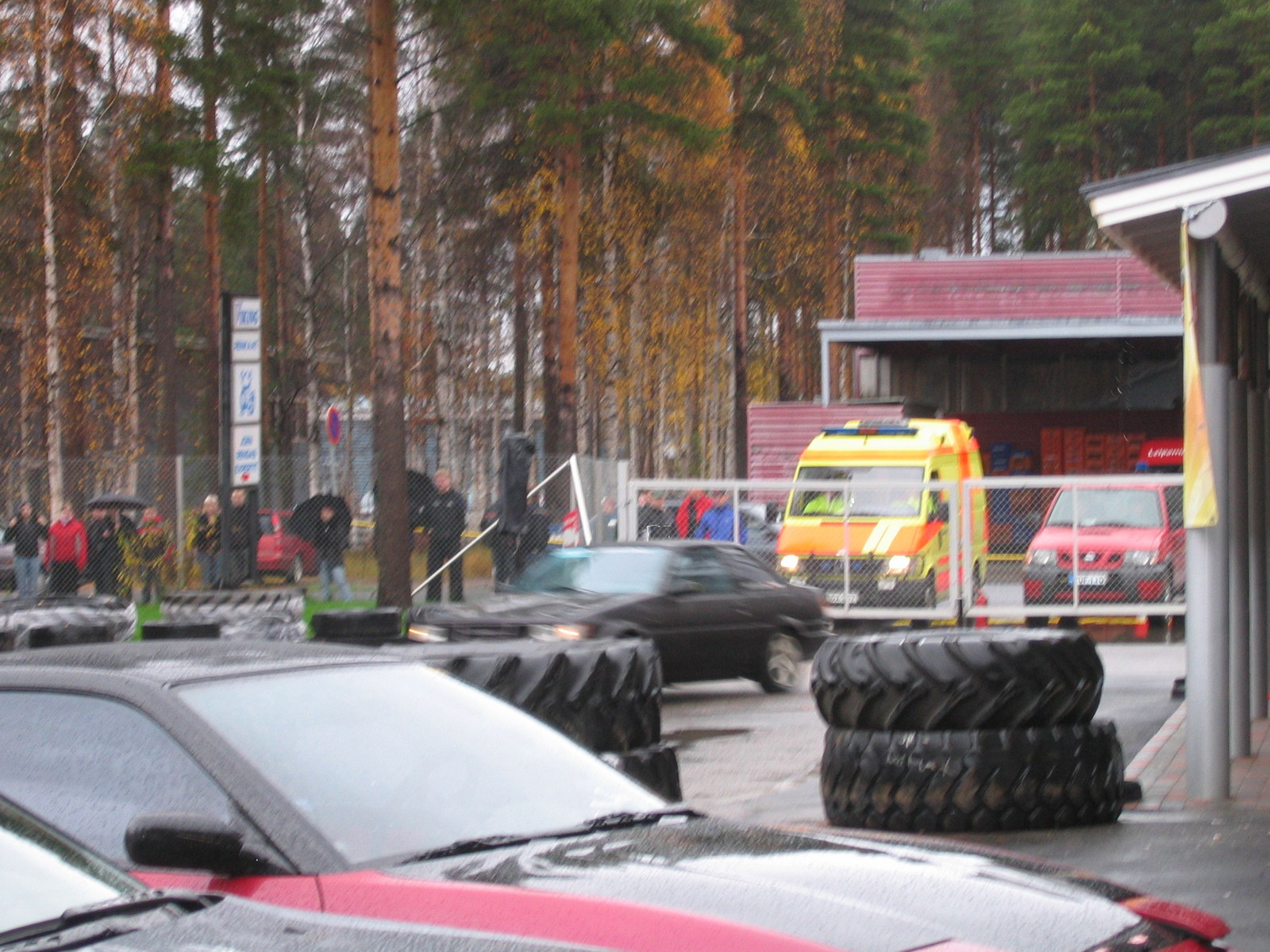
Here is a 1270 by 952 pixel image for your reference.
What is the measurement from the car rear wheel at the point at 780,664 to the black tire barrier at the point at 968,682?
26.0 ft

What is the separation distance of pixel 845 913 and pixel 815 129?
49.8 metres

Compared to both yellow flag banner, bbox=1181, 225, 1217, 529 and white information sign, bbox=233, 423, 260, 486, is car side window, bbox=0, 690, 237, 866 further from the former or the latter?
white information sign, bbox=233, 423, 260, 486

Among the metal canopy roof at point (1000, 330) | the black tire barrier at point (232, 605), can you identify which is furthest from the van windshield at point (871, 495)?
the metal canopy roof at point (1000, 330)

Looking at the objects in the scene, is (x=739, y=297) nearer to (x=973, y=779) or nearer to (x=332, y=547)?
(x=332, y=547)

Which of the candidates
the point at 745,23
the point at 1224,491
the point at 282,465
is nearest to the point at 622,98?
the point at 282,465

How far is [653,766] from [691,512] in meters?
16.3

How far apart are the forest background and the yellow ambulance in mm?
7431

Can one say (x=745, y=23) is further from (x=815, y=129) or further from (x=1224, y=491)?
(x=1224, y=491)

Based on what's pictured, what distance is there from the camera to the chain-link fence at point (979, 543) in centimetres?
2103

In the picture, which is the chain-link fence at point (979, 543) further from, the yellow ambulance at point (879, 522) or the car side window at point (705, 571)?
the car side window at point (705, 571)

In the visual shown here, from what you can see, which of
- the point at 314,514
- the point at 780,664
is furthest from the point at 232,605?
the point at 314,514

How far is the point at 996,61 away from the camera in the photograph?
62688 millimetres

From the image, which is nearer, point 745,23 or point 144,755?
point 144,755

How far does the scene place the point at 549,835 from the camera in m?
4.16
